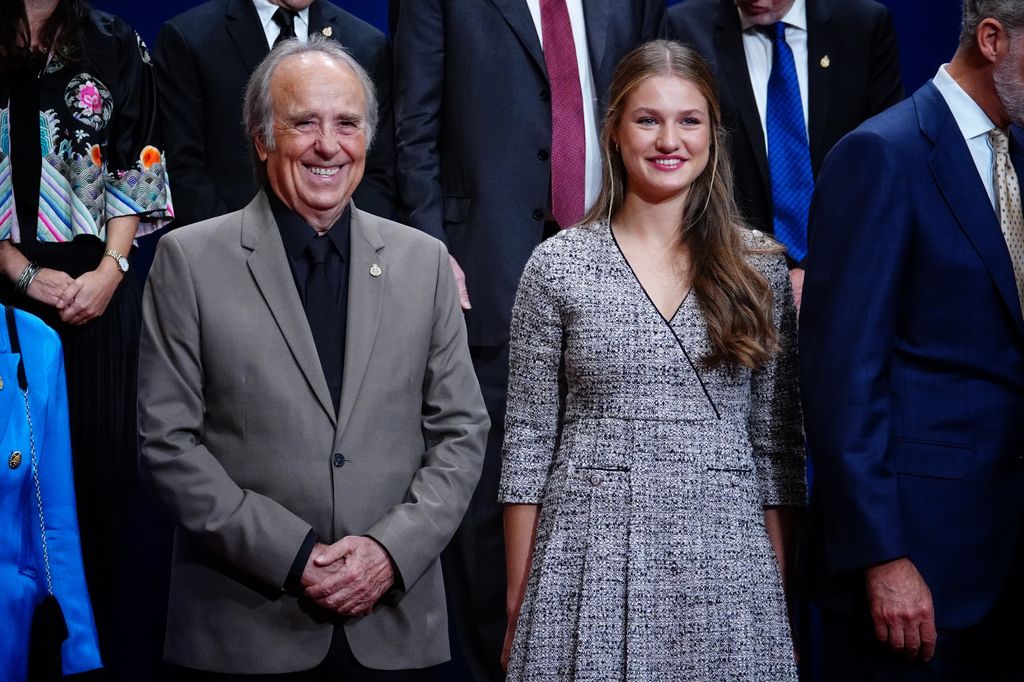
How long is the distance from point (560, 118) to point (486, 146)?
0.19 m

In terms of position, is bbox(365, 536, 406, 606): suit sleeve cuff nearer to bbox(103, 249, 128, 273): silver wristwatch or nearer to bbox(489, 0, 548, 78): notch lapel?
bbox(103, 249, 128, 273): silver wristwatch

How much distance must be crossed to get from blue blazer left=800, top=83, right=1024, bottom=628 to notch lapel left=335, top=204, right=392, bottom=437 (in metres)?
0.75

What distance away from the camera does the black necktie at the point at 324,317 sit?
2.44m

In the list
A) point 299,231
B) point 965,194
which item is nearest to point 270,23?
point 299,231

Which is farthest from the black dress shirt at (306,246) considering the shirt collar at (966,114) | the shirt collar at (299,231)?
the shirt collar at (966,114)

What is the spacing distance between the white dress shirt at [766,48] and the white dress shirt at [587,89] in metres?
0.43

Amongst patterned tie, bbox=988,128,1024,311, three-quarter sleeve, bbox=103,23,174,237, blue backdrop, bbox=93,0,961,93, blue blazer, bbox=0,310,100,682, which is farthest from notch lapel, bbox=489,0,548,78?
blue blazer, bbox=0,310,100,682

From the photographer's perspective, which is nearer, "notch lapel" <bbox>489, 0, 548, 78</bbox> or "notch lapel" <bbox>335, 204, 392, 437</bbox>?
"notch lapel" <bbox>335, 204, 392, 437</bbox>

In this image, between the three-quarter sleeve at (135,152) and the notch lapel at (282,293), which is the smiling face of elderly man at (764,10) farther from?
the notch lapel at (282,293)

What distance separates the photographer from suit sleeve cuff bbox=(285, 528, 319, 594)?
2320 millimetres

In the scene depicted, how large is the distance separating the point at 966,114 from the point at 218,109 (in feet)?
6.03

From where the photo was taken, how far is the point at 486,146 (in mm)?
3434

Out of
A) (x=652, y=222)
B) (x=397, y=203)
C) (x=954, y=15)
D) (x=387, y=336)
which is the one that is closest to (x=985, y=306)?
(x=652, y=222)

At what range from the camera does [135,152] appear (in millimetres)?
3512
